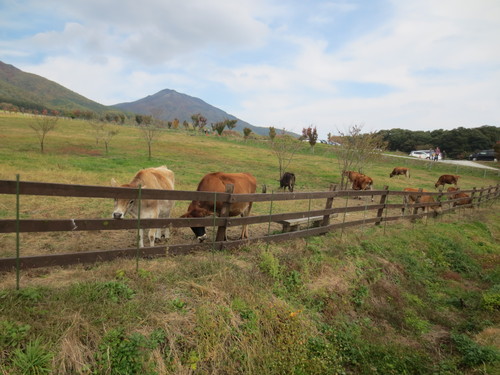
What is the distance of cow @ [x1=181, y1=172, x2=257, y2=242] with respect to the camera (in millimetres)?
5777

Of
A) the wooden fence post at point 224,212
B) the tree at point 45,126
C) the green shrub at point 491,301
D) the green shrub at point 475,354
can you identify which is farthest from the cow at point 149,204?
the tree at point 45,126

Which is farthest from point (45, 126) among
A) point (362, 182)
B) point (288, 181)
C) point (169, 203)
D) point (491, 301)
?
point (491, 301)

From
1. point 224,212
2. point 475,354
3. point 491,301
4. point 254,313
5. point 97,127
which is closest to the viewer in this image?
point 254,313

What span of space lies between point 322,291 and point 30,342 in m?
4.15

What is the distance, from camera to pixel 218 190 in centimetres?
639

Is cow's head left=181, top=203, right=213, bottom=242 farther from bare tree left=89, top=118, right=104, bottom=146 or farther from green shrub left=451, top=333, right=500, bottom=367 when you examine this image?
bare tree left=89, top=118, right=104, bottom=146

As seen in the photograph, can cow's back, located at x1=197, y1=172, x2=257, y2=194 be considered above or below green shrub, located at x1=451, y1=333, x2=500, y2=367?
above

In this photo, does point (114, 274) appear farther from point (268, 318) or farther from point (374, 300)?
point (374, 300)

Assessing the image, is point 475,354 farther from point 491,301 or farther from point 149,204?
point 149,204

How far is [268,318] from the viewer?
3.78 m

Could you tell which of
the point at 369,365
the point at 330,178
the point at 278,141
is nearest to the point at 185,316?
the point at 369,365

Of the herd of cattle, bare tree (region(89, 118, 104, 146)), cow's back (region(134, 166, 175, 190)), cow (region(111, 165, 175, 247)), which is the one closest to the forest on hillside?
bare tree (region(89, 118, 104, 146))

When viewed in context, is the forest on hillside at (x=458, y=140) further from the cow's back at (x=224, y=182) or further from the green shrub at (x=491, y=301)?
the cow's back at (x=224, y=182)

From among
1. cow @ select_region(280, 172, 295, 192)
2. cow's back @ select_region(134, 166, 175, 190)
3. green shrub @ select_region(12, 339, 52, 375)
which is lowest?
green shrub @ select_region(12, 339, 52, 375)
